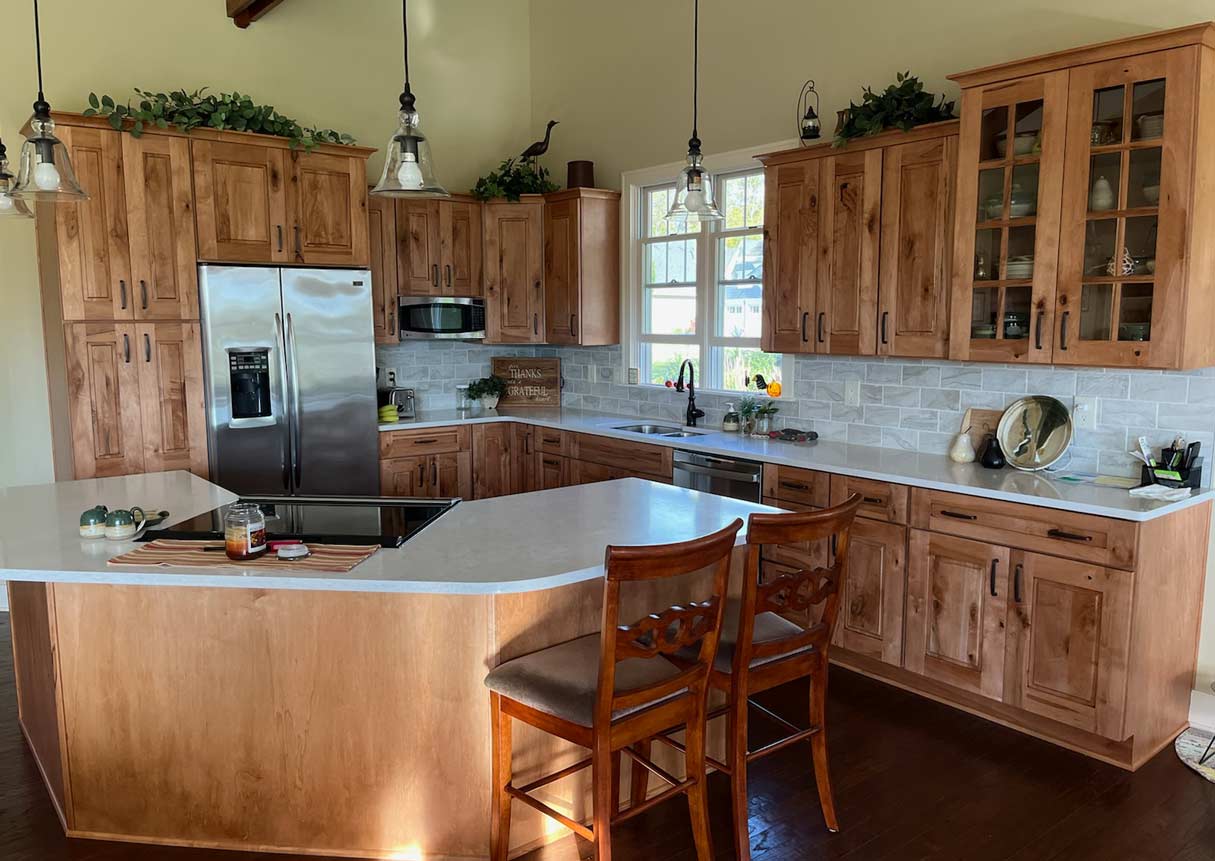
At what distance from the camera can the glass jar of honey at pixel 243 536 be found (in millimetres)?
2393

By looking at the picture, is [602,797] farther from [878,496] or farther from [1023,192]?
[1023,192]

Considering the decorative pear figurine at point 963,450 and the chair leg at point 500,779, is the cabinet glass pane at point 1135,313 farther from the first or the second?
the chair leg at point 500,779

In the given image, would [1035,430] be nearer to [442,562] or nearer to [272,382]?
[442,562]

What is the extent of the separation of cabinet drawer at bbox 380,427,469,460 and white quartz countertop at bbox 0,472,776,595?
184 centimetres

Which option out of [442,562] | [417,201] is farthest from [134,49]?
[442,562]

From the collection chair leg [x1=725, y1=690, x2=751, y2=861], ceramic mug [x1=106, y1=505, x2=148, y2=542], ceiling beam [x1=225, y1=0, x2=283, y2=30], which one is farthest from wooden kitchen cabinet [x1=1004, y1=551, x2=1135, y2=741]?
ceiling beam [x1=225, y1=0, x2=283, y2=30]

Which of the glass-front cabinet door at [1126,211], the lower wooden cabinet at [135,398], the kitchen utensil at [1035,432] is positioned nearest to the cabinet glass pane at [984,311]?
the glass-front cabinet door at [1126,211]

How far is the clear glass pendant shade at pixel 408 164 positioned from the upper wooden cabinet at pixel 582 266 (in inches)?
119

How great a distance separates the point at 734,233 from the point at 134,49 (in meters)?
3.53

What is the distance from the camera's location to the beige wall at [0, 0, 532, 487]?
470 centimetres

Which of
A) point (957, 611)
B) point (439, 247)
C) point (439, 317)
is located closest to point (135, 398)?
point (439, 317)

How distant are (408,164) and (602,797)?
5.98 feet

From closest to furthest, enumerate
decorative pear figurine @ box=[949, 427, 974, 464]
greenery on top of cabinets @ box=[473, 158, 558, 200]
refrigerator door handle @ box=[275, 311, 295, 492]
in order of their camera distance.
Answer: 1. decorative pear figurine @ box=[949, 427, 974, 464]
2. refrigerator door handle @ box=[275, 311, 295, 492]
3. greenery on top of cabinets @ box=[473, 158, 558, 200]

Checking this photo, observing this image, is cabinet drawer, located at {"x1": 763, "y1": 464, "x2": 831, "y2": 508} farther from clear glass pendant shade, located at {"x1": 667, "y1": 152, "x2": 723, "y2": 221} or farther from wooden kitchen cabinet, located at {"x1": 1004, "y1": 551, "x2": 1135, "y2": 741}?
clear glass pendant shade, located at {"x1": 667, "y1": 152, "x2": 723, "y2": 221}
